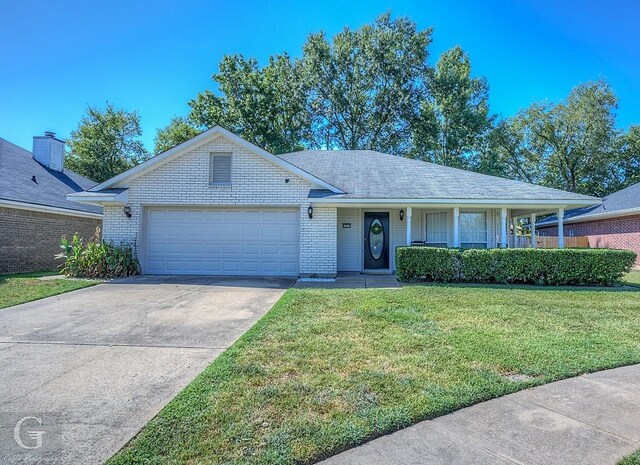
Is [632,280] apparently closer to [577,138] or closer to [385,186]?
[385,186]

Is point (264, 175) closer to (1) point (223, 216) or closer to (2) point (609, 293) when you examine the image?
(1) point (223, 216)

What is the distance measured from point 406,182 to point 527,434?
10717 millimetres

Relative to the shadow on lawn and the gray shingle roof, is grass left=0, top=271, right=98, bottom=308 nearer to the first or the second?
the gray shingle roof

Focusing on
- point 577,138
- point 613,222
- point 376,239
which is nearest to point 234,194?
point 376,239

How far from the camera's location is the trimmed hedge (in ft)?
32.6

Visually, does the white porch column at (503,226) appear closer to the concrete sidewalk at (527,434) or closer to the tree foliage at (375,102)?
the concrete sidewalk at (527,434)

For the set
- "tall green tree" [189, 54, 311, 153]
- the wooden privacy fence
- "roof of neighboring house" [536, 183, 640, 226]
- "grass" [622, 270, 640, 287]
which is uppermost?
"tall green tree" [189, 54, 311, 153]

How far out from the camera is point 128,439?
8.80 feet

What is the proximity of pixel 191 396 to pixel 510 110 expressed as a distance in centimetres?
3657

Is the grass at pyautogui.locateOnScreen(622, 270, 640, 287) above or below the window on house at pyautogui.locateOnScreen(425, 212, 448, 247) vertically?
below

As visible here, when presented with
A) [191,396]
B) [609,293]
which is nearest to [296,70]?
[609,293]

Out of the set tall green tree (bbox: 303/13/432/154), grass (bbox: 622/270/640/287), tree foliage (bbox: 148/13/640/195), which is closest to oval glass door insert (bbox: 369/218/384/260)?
grass (bbox: 622/270/640/287)

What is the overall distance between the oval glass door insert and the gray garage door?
9.54 ft

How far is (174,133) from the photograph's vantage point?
3008 centimetres
